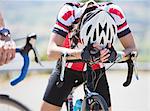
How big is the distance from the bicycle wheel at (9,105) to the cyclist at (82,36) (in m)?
0.14

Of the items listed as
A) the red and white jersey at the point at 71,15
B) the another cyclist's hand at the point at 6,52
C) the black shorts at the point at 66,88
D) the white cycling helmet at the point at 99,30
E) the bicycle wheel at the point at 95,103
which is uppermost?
the red and white jersey at the point at 71,15

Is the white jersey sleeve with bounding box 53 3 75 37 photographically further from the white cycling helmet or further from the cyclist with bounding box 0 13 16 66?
the cyclist with bounding box 0 13 16 66

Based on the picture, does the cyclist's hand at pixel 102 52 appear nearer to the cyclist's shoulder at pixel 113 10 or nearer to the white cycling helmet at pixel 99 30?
the white cycling helmet at pixel 99 30

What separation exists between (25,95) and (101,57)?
4.58 m

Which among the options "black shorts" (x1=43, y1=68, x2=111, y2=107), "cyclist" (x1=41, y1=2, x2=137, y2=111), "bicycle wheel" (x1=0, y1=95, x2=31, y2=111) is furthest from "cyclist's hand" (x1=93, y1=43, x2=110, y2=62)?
"bicycle wheel" (x1=0, y1=95, x2=31, y2=111)

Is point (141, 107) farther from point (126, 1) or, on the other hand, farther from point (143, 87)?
point (126, 1)

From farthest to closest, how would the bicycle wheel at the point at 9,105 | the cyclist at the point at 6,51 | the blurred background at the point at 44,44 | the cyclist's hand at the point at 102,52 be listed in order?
the blurred background at the point at 44,44 → the bicycle wheel at the point at 9,105 → the cyclist's hand at the point at 102,52 → the cyclist at the point at 6,51

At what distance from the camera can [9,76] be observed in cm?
714

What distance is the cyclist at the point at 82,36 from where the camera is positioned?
246cm

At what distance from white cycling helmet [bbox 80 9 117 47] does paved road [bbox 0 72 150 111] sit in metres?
3.67

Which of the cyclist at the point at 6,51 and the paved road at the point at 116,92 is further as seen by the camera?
the paved road at the point at 116,92

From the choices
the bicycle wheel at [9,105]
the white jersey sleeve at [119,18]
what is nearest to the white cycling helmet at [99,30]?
the white jersey sleeve at [119,18]

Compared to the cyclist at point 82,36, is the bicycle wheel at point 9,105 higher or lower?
lower

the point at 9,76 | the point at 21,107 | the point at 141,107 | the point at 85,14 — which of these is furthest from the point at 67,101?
the point at 9,76
